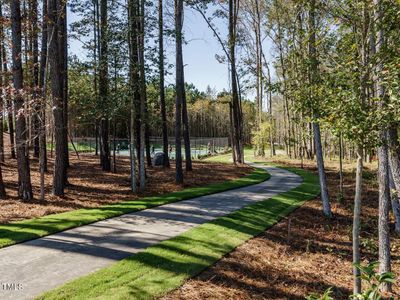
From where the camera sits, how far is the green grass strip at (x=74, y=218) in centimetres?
731

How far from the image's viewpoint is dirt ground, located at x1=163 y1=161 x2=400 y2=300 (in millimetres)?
5699

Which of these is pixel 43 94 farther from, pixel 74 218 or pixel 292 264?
pixel 292 264

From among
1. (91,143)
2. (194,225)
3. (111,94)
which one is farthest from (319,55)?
(91,143)

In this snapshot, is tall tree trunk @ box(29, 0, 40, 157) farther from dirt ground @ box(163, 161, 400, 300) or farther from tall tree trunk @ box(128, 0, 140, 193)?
dirt ground @ box(163, 161, 400, 300)

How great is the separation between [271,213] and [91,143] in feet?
117

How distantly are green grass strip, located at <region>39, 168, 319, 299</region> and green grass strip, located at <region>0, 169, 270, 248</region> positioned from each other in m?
2.51

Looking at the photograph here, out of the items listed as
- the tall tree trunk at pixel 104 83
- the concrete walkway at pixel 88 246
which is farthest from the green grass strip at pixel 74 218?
the tall tree trunk at pixel 104 83

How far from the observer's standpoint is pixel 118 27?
12.8 metres

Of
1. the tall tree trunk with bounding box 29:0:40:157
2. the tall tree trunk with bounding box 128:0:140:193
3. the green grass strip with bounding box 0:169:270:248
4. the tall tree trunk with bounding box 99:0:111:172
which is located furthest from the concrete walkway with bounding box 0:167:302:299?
the tall tree trunk with bounding box 99:0:111:172

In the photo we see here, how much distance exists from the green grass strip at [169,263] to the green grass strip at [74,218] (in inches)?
98.7

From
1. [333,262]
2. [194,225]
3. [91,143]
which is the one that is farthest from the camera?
[91,143]

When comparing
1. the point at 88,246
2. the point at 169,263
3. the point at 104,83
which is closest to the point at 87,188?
the point at 104,83

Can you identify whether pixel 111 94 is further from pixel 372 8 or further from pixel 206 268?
pixel 372 8

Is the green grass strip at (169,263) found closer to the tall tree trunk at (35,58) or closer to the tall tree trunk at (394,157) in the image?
the tall tree trunk at (394,157)
